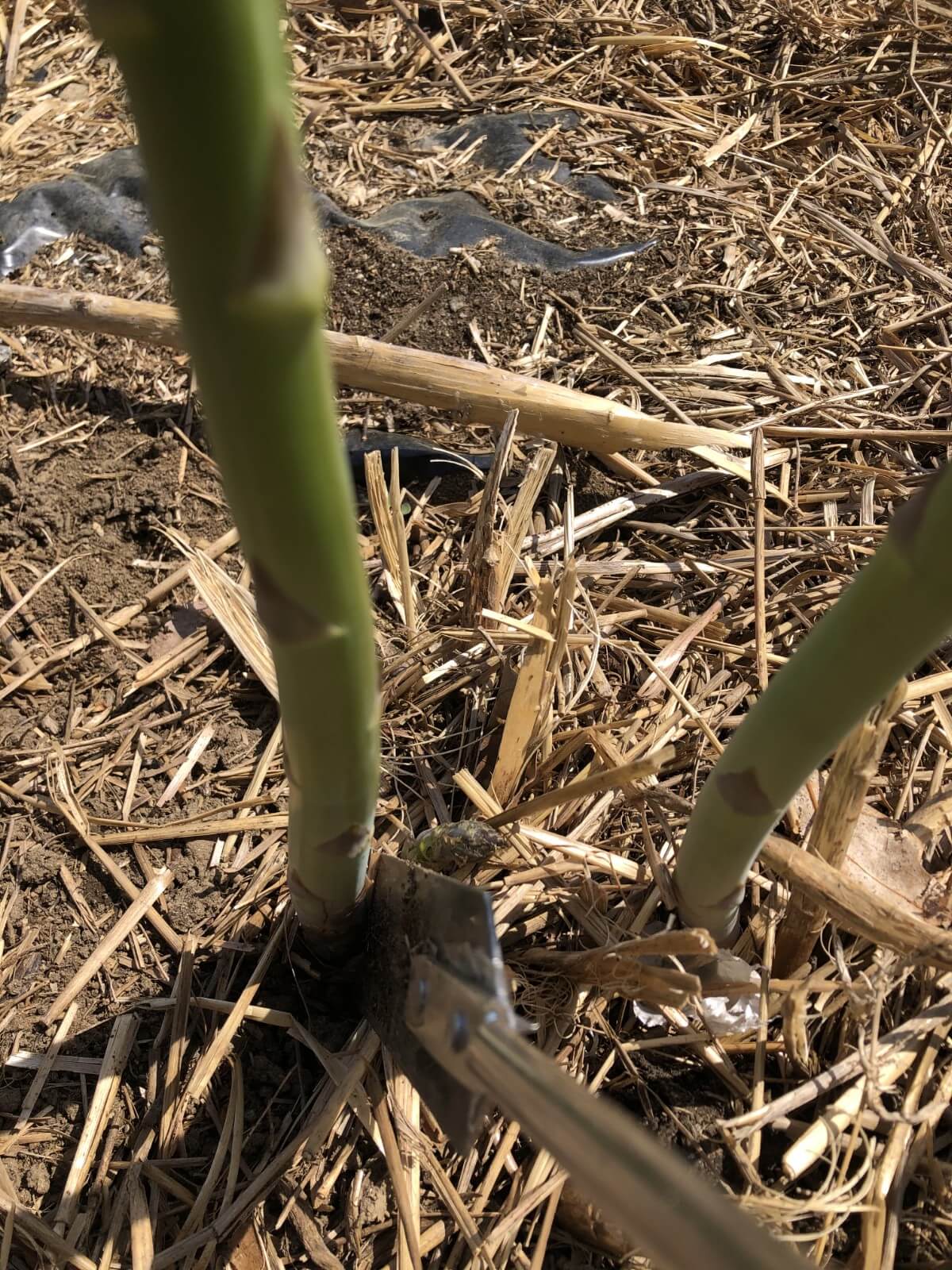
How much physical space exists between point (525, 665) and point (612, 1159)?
82 cm

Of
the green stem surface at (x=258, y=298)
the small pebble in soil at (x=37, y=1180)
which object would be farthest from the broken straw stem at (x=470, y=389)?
the small pebble in soil at (x=37, y=1180)

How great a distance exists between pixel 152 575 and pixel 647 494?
876 millimetres

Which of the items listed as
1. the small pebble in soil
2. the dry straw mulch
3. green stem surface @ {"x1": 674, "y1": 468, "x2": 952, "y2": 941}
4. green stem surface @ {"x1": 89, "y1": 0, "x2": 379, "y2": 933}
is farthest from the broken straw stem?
the small pebble in soil

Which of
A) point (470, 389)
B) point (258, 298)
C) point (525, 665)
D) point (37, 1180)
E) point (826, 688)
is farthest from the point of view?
point (470, 389)

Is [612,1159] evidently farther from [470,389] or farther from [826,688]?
[470,389]

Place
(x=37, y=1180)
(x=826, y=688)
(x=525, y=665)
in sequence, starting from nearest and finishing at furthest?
(x=826, y=688) < (x=37, y=1180) < (x=525, y=665)

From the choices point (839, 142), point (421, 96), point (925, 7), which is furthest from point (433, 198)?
point (925, 7)

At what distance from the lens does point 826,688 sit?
2.28 feet

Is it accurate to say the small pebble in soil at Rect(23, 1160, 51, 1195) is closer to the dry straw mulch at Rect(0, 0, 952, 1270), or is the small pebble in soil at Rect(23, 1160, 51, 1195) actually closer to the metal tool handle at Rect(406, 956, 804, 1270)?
the dry straw mulch at Rect(0, 0, 952, 1270)

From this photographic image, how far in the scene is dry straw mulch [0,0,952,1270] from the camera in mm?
998

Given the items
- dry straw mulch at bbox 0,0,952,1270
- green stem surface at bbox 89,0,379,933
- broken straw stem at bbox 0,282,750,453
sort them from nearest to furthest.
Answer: green stem surface at bbox 89,0,379,933 → dry straw mulch at bbox 0,0,952,1270 → broken straw stem at bbox 0,282,750,453

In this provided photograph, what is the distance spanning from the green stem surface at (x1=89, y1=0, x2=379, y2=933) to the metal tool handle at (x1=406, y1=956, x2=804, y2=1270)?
256 millimetres

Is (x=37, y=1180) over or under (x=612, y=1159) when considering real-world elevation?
under

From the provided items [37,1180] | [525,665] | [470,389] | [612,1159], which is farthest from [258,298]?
[470,389]
